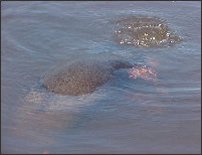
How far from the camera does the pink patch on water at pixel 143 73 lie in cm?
1023

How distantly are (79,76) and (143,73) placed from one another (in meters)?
1.47

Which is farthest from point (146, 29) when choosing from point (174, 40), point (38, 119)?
point (38, 119)

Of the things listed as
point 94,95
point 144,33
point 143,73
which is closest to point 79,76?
point 94,95

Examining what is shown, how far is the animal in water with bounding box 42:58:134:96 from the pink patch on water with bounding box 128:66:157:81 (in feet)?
1.17

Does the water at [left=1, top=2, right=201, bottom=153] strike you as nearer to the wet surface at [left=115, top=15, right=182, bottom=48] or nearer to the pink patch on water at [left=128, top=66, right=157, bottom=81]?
the pink patch on water at [left=128, top=66, right=157, bottom=81]

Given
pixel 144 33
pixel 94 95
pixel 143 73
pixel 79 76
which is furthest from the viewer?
pixel 144 33

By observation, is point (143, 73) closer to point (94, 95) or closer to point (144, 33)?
point (94, 95)

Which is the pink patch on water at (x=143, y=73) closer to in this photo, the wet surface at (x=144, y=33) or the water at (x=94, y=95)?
the water at (x=94, y=95)

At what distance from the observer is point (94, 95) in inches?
373

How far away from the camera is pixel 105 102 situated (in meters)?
9.30

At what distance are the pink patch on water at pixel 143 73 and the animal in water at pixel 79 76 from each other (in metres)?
0.36

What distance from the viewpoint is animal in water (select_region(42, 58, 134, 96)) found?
31.2 feet

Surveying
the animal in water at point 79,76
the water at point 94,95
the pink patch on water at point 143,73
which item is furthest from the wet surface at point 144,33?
the animal in water at point 79,76

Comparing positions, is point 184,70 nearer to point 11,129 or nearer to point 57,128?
point 57,128
